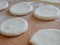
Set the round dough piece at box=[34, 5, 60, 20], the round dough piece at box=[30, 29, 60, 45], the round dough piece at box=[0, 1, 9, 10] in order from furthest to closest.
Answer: the round dough piece at box=[0, 1, 9, 10] → the round dough piece at box=[34, 5, 60, 20] → the round dough piece at box=[30, 29, 60, 45]

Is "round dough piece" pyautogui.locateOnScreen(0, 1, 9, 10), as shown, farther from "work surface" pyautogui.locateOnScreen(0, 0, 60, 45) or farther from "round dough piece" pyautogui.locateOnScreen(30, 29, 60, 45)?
"round dough piece" pyautogui.locateOnScreen(30, 29, 60, 45)

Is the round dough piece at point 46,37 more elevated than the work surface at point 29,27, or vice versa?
the round dough piece at point 46,37

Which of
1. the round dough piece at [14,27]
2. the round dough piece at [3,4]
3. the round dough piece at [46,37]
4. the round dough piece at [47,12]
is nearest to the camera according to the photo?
the round dough piece at [46,37]

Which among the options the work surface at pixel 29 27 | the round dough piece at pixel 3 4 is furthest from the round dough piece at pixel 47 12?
the round dough piece at pixel 3 4

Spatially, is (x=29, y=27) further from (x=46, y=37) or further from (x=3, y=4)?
(x=3, y=4)

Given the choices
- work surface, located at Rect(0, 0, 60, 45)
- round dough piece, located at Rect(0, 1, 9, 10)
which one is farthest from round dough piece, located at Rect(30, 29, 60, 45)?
round dough piece, located at Rect(0, 1, 9, 10)

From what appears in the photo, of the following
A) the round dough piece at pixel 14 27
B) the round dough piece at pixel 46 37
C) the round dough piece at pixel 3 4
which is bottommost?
the round dough piece at pixel 3 4

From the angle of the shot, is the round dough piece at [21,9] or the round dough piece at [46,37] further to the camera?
the round dough piece at [21,9]

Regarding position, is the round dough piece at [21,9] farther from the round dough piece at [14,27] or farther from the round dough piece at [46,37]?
the round dough piece at [46,37]
